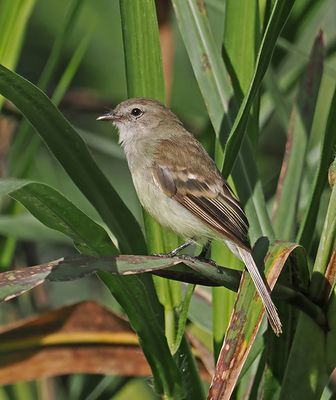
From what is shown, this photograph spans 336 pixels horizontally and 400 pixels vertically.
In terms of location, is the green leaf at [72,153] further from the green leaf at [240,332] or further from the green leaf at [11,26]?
the green leaf at [11,26]

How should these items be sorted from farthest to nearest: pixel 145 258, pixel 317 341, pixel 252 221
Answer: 1. pixel 252 221
2. pixel 317 341
3. pixel 145 258

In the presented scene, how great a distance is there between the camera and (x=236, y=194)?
289 centimetres

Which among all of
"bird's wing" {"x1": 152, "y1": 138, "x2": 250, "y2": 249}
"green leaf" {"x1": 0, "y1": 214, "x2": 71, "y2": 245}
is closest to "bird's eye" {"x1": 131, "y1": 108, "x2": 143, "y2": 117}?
"bird's wing" {"x1": 152, "y1": 138, "x2": 250, "y2": 249}

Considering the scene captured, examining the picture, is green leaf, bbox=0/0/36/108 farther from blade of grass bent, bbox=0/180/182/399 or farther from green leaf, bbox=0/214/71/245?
blade of grass bent, bbox=0/180/182/399

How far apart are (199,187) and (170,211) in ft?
0.56

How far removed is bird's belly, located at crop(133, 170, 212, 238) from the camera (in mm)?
3137

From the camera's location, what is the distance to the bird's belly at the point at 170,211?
314 centimetres

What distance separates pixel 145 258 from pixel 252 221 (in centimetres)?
68

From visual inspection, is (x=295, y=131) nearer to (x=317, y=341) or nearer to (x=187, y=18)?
(x=187, y=18)

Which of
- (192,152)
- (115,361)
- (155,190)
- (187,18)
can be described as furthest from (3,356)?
(187,18)

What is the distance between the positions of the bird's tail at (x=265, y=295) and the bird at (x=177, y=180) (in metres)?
0.10

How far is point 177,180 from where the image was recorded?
353 cm

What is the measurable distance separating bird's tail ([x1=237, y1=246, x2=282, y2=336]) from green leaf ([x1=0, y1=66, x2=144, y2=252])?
35 cm

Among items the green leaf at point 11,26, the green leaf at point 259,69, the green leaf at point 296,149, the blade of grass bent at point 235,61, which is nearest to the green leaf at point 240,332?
the green leaf at point 259,69
